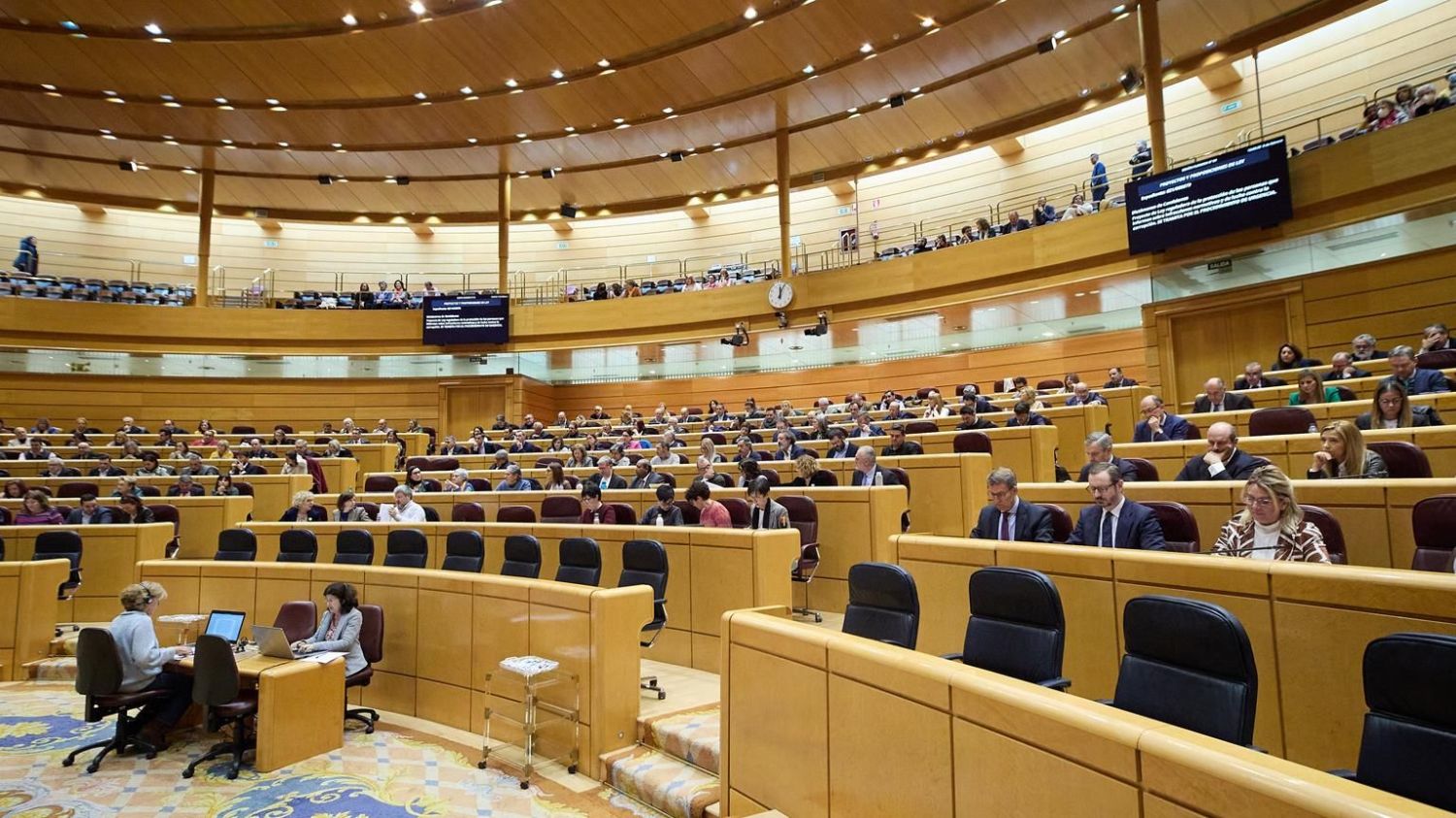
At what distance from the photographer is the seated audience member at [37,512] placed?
8141mm

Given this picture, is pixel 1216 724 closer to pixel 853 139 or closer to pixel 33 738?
pixel 33 738

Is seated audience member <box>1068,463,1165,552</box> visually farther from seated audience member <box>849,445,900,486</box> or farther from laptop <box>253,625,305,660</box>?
laptop <box>253,625,305,660</box>

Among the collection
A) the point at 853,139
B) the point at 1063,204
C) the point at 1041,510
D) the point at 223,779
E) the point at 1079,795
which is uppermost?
the point at 853,139

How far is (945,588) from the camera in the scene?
13.4ft

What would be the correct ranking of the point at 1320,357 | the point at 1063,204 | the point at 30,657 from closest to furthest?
the point at 30,657 < the point at 1320,357 < the point at 1063,204

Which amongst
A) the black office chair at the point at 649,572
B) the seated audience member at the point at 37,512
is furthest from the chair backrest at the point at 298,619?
the seated audience member at the point at 37,512

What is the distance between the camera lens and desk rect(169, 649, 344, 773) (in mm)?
4562

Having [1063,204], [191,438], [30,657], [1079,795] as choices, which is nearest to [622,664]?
[1079,795]

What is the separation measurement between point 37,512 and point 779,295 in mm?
11274

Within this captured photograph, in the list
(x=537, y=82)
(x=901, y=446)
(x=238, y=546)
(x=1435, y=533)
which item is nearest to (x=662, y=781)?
(x=1435, y=533)

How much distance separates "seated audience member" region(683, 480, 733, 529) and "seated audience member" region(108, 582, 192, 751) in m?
3.45

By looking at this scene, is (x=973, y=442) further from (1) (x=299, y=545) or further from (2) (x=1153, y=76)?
(2) (x=1153, y=76)

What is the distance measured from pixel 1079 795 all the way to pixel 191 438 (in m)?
16.4

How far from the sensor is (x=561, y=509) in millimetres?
7352
